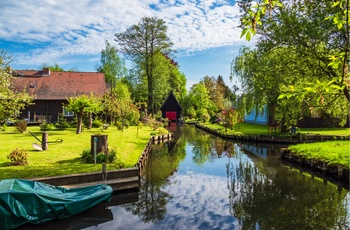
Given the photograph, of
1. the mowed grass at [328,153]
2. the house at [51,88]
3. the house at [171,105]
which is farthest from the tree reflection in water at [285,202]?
the house at [171,105]

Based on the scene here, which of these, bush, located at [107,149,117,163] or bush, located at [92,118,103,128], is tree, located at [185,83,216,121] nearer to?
bush, located at [92,118,103,128]

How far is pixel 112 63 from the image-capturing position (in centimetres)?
6244

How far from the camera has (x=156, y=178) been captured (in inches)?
528

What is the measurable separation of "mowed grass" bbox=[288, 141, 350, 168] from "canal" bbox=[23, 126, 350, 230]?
1087 mm

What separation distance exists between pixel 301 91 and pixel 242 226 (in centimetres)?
569

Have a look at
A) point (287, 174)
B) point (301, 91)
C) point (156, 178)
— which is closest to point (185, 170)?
point (156, 178)

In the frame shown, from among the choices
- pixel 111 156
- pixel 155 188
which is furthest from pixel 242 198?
pixel 111 156

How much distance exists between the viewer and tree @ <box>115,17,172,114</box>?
4406 cm

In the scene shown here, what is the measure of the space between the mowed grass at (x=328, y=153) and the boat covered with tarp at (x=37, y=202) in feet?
38.3

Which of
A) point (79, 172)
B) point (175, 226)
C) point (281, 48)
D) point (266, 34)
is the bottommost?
point (175, 226)

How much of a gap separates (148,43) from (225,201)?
127ft

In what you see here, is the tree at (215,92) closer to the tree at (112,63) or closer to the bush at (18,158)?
the tree at (112,63)

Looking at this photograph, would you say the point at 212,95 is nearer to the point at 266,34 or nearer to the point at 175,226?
the point at 266,34

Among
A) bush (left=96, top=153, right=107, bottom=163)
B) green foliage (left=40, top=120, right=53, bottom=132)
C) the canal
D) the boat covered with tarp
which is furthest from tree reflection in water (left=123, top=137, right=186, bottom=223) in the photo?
green foliage (left=40, top=120, right=53, bottom=132)
